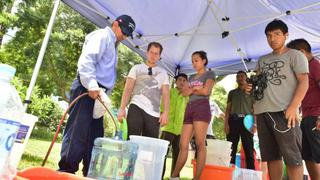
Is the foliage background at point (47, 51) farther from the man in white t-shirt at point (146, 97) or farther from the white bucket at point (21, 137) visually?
the white bucket at point (21, 137)

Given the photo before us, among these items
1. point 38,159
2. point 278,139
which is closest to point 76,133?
point 278,139

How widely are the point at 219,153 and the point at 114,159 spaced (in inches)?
81.9

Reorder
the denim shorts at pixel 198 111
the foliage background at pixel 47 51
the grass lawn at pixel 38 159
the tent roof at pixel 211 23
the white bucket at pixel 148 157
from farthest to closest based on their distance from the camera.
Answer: the foliage background at pixel 47 51 → the tent roof at pixel 211 23 → the grass lawn at pixel 38 159 → the denim shorts at pixel 198 111 → the white bucket at pixel 148 157

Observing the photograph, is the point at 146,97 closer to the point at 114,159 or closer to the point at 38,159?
the point at 114,159

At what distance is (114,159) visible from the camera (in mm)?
1783

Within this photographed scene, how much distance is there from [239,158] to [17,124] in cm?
440

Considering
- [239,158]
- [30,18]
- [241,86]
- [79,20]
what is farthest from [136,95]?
[79,20]

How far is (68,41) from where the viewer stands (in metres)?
11.4

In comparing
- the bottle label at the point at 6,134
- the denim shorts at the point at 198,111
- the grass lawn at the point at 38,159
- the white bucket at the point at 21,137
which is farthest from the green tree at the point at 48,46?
the bottle label at the point at 6,134

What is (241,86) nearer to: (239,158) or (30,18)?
(239,158)

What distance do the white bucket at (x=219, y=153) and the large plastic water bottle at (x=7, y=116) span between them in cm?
287

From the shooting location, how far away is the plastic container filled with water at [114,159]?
171cm

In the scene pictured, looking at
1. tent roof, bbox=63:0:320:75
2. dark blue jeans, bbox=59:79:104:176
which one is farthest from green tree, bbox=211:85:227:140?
dark blue jeans, bbox=59:79:104:176

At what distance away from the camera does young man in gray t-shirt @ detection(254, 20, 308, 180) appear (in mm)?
2301
